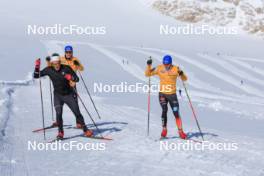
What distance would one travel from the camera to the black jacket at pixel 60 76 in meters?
11.4

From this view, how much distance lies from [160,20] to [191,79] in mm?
27309

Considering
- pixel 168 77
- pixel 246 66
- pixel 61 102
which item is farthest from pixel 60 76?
pixel 246 66

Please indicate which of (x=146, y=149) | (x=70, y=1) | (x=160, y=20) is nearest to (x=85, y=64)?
(x=146, y=149)

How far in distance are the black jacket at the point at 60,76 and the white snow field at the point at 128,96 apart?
112cm

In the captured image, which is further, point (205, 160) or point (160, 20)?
point (160, 20)

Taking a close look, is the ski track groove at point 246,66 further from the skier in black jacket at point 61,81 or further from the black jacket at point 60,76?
the black jacket at point 60,76

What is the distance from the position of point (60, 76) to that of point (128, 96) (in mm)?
11845

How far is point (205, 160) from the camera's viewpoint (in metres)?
10.2

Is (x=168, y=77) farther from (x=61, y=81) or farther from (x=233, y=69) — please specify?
(x=233, y=69)

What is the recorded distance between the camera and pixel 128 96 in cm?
2316

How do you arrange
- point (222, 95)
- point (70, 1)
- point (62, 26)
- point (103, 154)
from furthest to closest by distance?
point (70, 1), point (62, 26), point (222, 95), point (103, 154)

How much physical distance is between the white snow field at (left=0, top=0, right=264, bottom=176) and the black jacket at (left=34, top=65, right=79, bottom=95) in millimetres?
1122

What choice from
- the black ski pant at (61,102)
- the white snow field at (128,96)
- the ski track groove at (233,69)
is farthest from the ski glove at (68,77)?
the ski track groove at (233,69)

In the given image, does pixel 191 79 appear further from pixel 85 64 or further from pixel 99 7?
pixel 99 7
